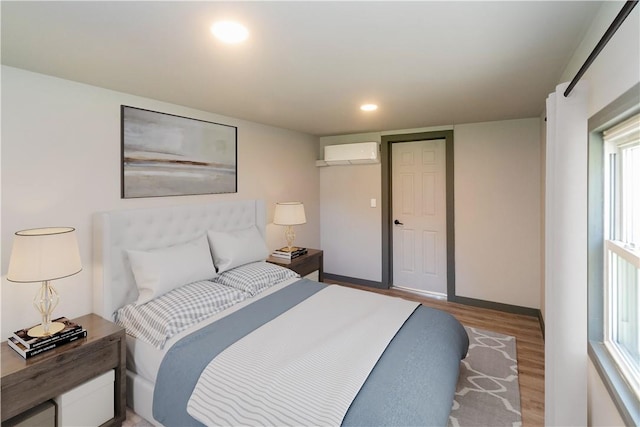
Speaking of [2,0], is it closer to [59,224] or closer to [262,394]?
[59,224]

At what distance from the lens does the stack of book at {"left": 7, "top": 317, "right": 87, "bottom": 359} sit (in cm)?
168

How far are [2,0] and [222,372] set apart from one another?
1831 mm

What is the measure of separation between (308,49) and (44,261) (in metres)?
1.81

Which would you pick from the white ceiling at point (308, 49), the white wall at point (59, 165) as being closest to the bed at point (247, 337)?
the white wall at point (59, 165)

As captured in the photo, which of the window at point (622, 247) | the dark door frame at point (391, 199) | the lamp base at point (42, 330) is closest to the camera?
the window at point (622, 247)

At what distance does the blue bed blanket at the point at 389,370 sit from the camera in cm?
138

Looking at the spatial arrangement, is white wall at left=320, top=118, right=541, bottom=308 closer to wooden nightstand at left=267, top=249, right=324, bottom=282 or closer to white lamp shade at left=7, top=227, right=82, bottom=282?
wooden nightstand at left=267, top=249, right=324, bottom=282

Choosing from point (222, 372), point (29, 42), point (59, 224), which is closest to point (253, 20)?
point (29, 42)

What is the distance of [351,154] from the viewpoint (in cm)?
441

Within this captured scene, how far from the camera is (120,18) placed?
1.37 meters

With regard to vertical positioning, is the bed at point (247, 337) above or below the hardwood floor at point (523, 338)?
above

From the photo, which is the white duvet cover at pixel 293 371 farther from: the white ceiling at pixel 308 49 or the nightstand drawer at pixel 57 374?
the white ceiling at pixel 308 49

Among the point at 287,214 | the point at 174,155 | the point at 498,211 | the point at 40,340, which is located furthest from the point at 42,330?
the point at 498,211

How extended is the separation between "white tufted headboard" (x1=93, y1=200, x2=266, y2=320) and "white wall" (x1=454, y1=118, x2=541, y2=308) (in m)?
2.93
